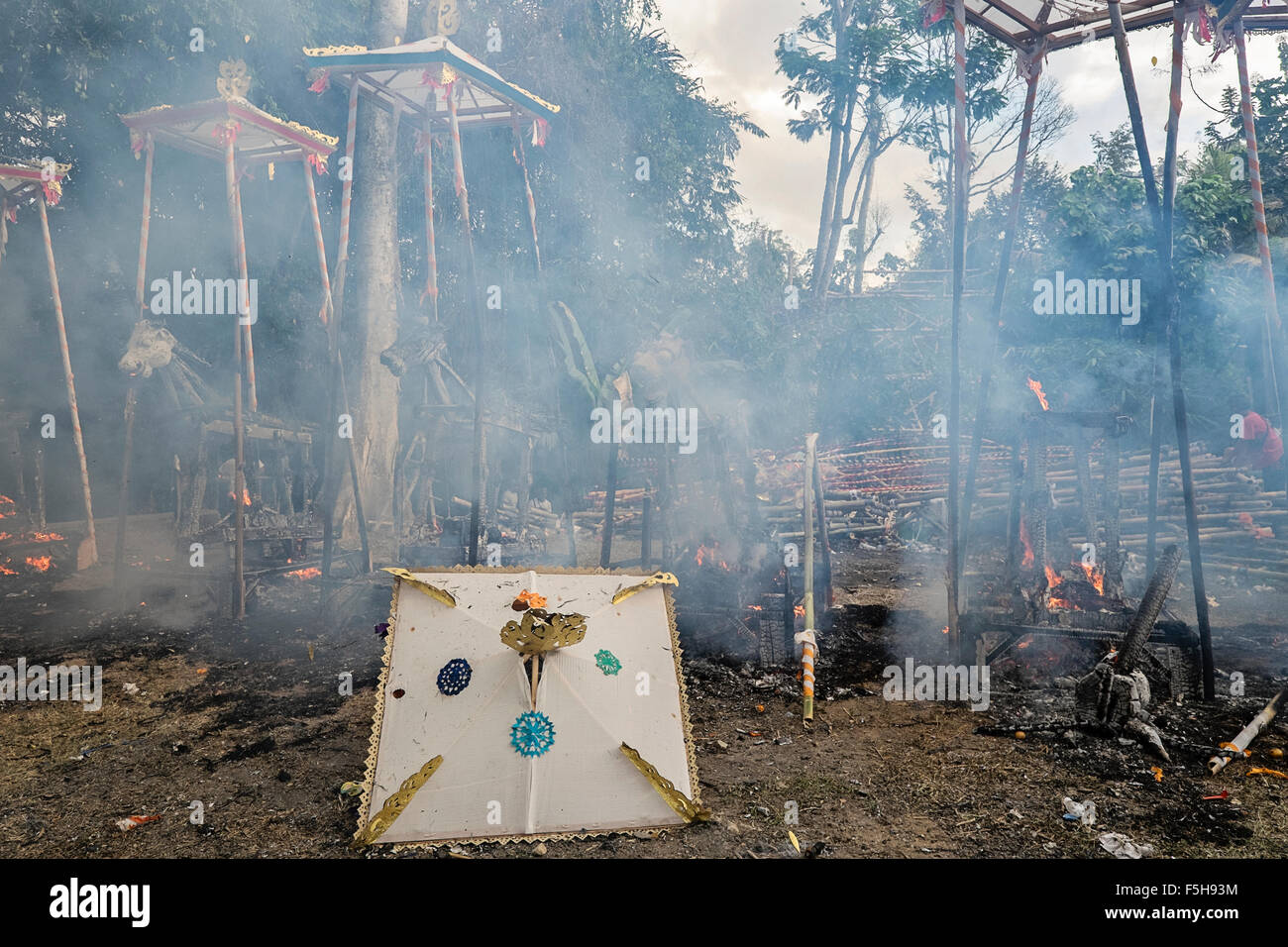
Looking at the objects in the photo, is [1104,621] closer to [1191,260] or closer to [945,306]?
[1191,260]

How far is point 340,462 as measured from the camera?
13.5 m

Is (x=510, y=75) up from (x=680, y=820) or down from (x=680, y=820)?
up

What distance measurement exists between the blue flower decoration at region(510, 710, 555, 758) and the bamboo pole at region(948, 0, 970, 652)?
447cm

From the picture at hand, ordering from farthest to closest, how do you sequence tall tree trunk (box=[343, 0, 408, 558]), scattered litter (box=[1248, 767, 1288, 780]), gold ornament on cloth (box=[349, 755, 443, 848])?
tall tree trunk (box=[343, 0, 408, 558]), scattered litter (box=[1248, 767, 1288, 780]), gold ornament on cloth (box=[349, 755, 443, 848])

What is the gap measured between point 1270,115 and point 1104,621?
61.9 ft

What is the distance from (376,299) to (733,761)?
1157 cm

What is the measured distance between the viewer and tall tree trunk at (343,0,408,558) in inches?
557

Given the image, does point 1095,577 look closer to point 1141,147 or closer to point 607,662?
point 1141,147

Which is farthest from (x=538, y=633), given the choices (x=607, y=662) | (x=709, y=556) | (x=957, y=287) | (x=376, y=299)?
(x=376, y=299)

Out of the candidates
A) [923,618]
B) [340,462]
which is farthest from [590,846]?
[340,462]

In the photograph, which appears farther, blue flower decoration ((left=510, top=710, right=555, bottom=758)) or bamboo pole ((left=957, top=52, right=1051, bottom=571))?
bamboo pole ((left=957, top=52, right=1051, bottom=571))

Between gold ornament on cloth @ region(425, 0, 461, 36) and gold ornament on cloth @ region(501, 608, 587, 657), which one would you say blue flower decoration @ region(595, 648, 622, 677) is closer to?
gold ornament on cloth @ region(501, 608, 587, 657)

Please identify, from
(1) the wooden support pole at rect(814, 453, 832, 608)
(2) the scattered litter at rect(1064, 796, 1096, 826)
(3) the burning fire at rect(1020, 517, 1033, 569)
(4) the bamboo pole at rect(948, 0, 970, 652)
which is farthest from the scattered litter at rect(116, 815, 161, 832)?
(3) the burning fire at rect(1020, 517, 1033, 569)

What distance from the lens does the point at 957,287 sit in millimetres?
7199
